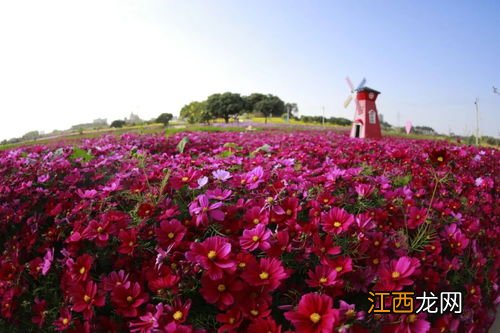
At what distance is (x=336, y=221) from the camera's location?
1.18m

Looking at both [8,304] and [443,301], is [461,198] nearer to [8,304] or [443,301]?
[443,301]

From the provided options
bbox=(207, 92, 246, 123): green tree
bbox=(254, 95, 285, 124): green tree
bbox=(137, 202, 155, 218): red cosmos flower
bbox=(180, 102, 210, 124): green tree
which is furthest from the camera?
bbox=(254, 95, 285, 124): green tree

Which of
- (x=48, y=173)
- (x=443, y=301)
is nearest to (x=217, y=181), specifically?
(x=443, y=301)

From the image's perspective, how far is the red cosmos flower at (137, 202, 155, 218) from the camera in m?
1.25

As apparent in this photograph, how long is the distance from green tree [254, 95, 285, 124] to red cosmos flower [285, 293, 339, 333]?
4544 centimetres

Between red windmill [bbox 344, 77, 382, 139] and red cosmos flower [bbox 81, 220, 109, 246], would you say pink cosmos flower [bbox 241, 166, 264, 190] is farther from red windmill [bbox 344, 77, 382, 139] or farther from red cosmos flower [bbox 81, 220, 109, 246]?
red windmill [bbox 344, 77, 382, 139]

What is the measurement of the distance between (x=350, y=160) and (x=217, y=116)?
143 feet

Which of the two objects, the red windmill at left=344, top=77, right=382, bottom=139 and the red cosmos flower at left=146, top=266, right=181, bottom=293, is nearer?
the red cosmos flower at left=146, top=266, right=181, bottom=293

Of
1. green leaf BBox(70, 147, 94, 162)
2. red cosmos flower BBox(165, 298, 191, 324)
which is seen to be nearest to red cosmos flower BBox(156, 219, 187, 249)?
red cosmos flower BBox(165, 298, 191, 324)

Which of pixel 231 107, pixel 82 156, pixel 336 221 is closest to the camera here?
pixel 336 221

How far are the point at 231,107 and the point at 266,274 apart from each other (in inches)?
1766

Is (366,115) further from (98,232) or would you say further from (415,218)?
(98,232)

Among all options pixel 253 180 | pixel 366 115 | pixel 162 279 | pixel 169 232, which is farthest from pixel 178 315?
pixel 366 115

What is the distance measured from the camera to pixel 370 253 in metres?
1.19
